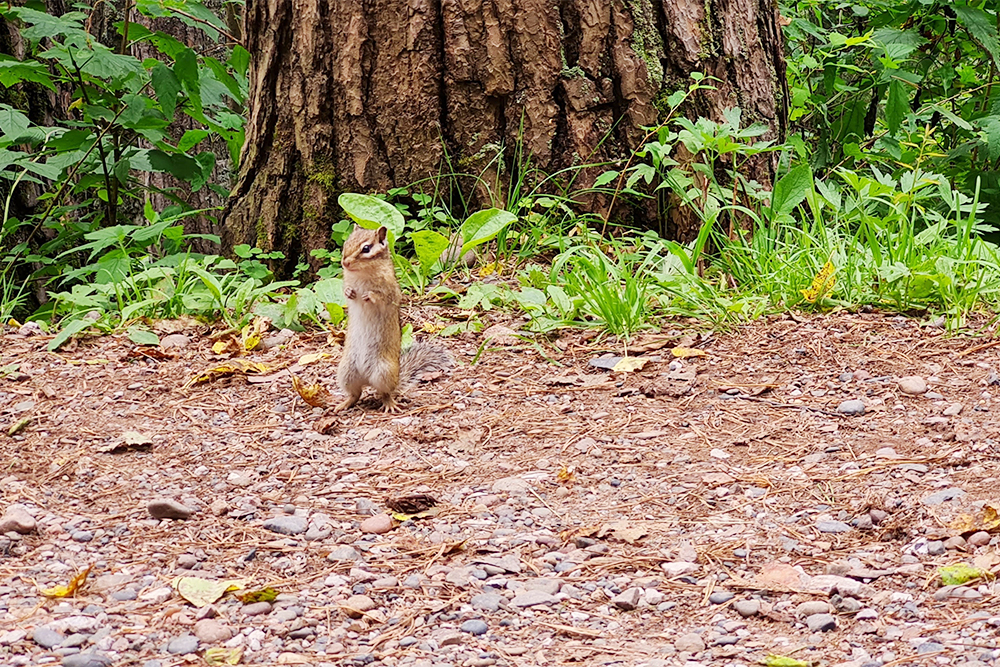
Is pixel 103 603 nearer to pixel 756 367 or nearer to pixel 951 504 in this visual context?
pixel 951 504

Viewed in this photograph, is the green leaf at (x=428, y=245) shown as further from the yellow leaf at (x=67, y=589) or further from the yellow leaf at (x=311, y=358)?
the yellow leaf at (x=67, y=589)

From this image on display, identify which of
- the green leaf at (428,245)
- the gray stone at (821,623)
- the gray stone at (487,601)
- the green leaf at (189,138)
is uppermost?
the green leaf at (189,138)

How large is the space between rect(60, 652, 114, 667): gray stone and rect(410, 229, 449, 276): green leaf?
2.63 meters

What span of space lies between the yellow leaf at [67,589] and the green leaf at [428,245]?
235 cm

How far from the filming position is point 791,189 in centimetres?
459

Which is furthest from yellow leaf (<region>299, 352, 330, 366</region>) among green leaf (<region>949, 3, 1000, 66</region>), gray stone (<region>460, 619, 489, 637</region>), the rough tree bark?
green leaf (<region>949, 3, 1000, 66</region>)

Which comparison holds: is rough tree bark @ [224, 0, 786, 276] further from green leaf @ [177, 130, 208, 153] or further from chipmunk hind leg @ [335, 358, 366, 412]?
chipmunk hind leg @ [335, 358, 366, 412]

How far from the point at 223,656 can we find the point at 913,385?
2379mm

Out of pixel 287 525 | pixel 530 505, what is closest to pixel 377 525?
pixel 287 525

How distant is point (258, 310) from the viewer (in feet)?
14.7

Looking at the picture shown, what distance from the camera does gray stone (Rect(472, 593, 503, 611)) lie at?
218 cm

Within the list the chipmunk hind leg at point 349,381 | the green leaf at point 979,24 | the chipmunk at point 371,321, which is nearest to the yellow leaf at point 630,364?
the chipmunk at point 371,321

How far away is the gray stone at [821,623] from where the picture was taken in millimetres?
2047

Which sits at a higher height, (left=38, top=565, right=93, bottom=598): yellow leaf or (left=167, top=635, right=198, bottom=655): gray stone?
(left=38, top=565, right=93, bottom=598): yellow leaf
